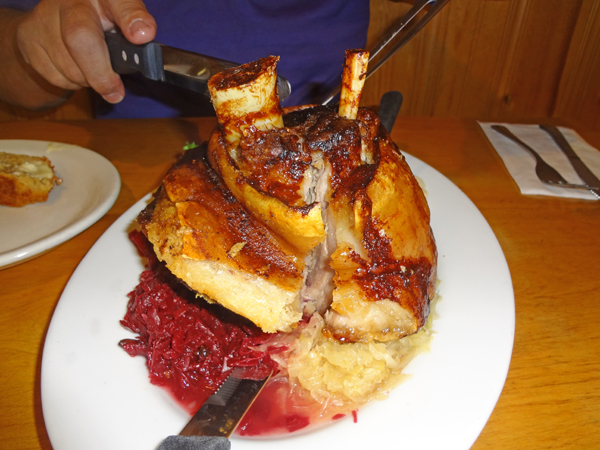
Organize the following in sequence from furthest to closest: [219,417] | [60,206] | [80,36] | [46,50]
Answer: [46,50] < [60,206] < [80,36] < [219,417]

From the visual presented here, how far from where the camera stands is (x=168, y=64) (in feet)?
6.09

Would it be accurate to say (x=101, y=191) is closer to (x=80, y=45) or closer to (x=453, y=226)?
(x=80, y=45)

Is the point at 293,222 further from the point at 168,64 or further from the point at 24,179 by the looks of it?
the point at 24,179

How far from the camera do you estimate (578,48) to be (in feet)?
15.3

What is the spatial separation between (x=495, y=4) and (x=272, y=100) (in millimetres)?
4487

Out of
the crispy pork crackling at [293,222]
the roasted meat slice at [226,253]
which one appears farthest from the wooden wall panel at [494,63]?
the roasted meat slice at [226,253]

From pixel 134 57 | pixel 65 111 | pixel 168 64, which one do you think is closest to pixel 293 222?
pixel 168 64

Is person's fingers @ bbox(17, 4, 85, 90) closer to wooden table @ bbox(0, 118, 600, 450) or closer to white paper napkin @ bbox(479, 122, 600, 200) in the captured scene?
wooden table @ bbox(0, 118, 600, 450)

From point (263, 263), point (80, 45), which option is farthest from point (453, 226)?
point (80, 45)

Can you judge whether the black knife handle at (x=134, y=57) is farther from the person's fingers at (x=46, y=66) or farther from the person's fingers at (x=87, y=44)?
the person's fingers at (x=46, y=66)

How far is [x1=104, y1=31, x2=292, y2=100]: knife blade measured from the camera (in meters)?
1.63

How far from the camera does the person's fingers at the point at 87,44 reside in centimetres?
219

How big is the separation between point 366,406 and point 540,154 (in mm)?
2297

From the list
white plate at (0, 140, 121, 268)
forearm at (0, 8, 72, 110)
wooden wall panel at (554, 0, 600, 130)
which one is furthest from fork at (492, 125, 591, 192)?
forearm at (0, 8, 72, 110)
